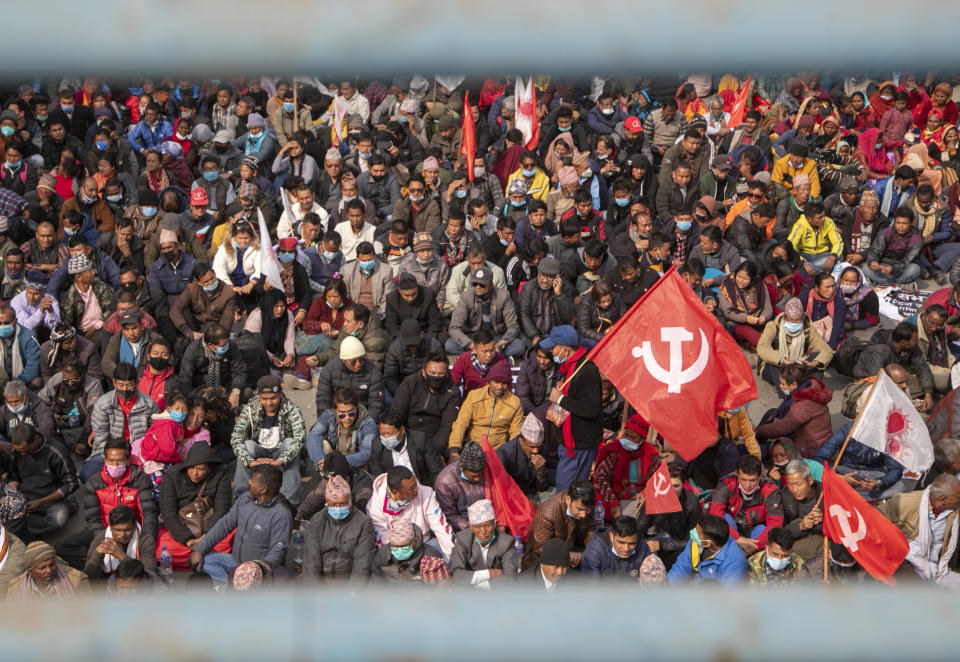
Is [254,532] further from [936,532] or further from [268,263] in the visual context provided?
[936,532]

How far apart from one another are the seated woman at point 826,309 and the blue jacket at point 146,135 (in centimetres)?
874

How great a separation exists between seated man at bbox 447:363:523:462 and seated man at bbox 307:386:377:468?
0.67 meters

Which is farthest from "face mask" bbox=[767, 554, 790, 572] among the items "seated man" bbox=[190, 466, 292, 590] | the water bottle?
the water bottle

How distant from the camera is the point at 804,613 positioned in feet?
1.94

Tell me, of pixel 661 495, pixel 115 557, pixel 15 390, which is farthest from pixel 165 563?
pixel 661 495

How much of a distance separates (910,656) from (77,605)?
428 mm

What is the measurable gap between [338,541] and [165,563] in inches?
52.1

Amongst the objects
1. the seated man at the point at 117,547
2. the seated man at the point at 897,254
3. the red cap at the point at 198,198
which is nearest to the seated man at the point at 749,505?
the seated man at the point at 117,547

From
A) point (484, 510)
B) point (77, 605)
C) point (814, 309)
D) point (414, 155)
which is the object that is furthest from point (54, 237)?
point (77, 605)

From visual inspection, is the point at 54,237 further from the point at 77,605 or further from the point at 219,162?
the point at 77,605

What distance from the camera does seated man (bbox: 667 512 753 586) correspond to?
729cm

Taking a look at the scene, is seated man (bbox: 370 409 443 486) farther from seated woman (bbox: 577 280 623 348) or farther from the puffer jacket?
seated woman (bbox: 577 280 623 348)

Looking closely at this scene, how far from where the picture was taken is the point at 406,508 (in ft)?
25.7

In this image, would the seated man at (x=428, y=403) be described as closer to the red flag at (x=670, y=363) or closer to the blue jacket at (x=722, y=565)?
the red flag at (x=670, y=363)
